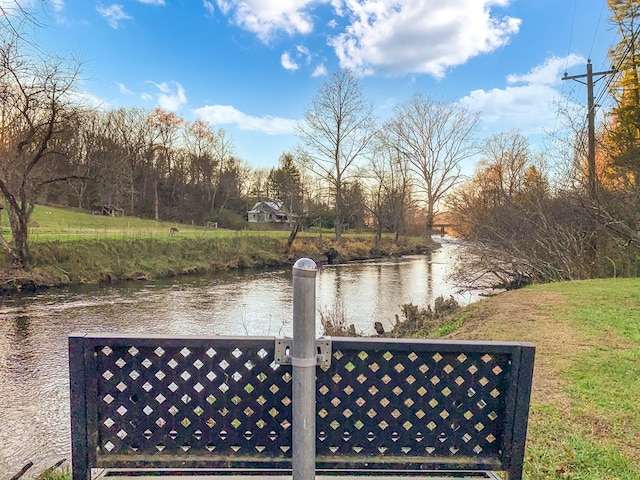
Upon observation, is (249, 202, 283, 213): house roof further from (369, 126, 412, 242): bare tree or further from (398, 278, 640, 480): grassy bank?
(398, 278, 640, 480): grassy bank

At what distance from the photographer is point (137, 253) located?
19.0 meters

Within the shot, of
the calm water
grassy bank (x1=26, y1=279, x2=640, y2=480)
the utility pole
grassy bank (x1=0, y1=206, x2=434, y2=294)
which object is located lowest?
the calm water

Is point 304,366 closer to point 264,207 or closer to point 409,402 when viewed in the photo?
point 409,402

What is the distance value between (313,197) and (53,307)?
80.5 feet

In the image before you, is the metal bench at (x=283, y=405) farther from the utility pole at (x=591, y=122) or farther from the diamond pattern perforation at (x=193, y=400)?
the utility pole at (x=591, y=122)

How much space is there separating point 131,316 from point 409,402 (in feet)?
32.3

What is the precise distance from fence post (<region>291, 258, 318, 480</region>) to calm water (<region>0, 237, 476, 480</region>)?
122 inches

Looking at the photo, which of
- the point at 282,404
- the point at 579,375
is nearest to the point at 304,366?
the point at 282,404

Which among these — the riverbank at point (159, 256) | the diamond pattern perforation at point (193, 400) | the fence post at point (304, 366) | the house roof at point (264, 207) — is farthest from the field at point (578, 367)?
the house roof at point (264, 207)

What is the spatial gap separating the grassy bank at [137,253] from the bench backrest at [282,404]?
560 inches

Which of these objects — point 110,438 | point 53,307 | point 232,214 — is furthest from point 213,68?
point 232,214

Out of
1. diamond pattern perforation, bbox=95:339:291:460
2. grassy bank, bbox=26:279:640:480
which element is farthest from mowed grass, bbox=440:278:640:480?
diamond pattern perforation, bbox=95:339:291:460

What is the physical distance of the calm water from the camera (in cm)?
481

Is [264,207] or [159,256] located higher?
[264,207]
